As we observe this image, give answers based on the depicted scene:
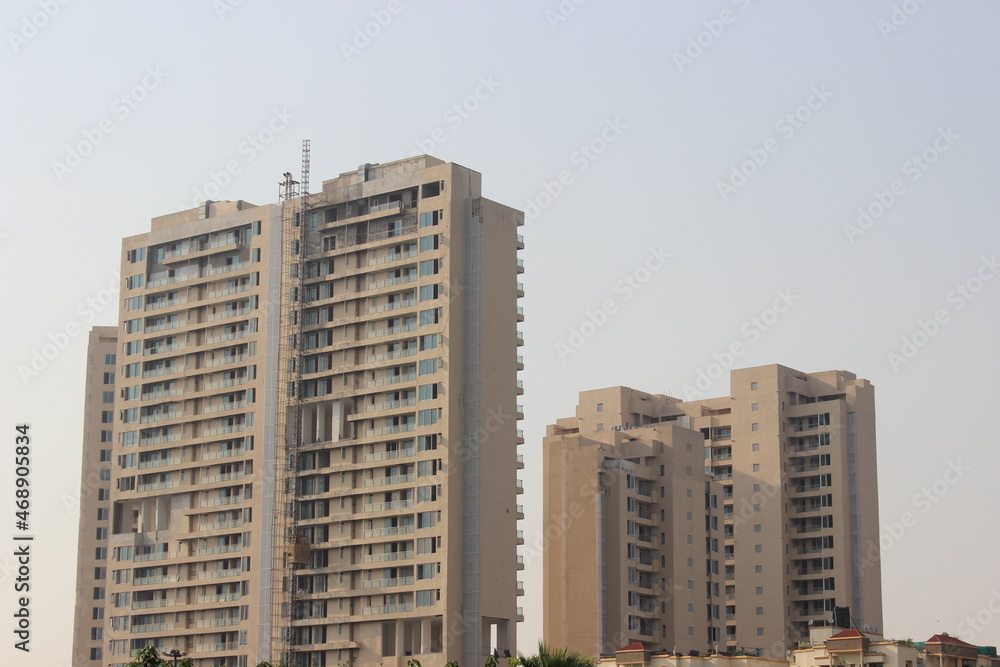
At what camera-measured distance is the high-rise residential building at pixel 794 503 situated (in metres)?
162

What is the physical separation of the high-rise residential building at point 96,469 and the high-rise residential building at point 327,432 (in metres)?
38.7

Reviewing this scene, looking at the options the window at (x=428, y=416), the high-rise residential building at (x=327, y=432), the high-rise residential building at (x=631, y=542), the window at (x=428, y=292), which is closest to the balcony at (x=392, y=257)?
the high-rise residential building at (x=327, y=432)

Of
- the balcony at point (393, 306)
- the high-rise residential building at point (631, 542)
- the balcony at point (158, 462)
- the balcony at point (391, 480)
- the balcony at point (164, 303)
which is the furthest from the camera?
the high-rise residential building at point (631, 542)

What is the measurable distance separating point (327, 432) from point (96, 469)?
200 ft

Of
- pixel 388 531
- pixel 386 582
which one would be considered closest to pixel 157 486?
pixel 388 531

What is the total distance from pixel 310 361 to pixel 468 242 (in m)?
17.5

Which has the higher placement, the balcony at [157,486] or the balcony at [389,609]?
the balcony at [157,486]

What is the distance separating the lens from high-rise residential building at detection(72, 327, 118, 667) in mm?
181750

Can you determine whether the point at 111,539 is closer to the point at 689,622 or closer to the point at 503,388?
the point at 503,388

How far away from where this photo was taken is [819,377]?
559 feet

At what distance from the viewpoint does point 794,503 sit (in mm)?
167000

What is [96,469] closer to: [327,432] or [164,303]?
[164,303]

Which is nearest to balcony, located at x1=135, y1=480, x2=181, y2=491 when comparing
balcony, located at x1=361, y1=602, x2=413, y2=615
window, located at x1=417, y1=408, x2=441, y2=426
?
balcony, located at x1=361, y1=602, x2=413, y2=615

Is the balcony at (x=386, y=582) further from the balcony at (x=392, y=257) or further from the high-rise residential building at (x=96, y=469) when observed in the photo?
the high-rise residential building at (x=96, y=469)
